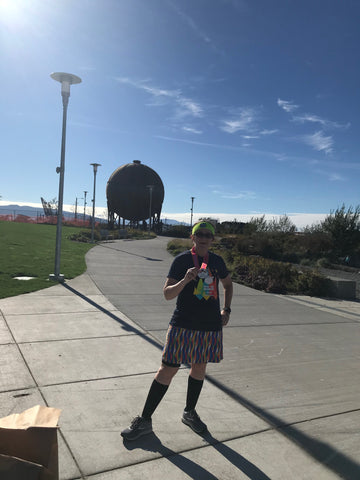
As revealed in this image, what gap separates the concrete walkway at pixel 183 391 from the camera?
2.64 metres

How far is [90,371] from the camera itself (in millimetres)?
4047

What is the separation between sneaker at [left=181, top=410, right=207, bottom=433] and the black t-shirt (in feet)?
2.47

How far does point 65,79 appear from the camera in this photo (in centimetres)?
892

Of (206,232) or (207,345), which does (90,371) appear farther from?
(206,232)

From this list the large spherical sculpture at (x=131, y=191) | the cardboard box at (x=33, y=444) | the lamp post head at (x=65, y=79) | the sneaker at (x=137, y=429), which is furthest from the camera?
the large spherical sculpture at (x=131, y=191)

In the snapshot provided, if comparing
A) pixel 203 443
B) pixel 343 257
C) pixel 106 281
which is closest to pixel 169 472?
pixel 203 443

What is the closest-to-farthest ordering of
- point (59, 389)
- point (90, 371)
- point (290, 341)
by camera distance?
point (59, 389)
point (90, 371)
point (290, 341)

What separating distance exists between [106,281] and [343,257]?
15.3m

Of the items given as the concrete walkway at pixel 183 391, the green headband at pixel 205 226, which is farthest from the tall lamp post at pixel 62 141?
the green headband at pixel 205 226

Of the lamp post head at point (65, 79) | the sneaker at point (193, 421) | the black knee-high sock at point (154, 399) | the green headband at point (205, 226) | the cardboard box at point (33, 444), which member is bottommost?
the sneaker at point (193, 421)

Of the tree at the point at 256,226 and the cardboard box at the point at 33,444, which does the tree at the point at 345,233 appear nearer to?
the tree at the point at 256,226

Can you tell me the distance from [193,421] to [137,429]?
47cm

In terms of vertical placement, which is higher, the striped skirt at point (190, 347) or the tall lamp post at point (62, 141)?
the tall lamp post at point (62, 141)

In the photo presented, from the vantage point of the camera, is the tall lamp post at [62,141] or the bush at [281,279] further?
the bush at [281,279]
